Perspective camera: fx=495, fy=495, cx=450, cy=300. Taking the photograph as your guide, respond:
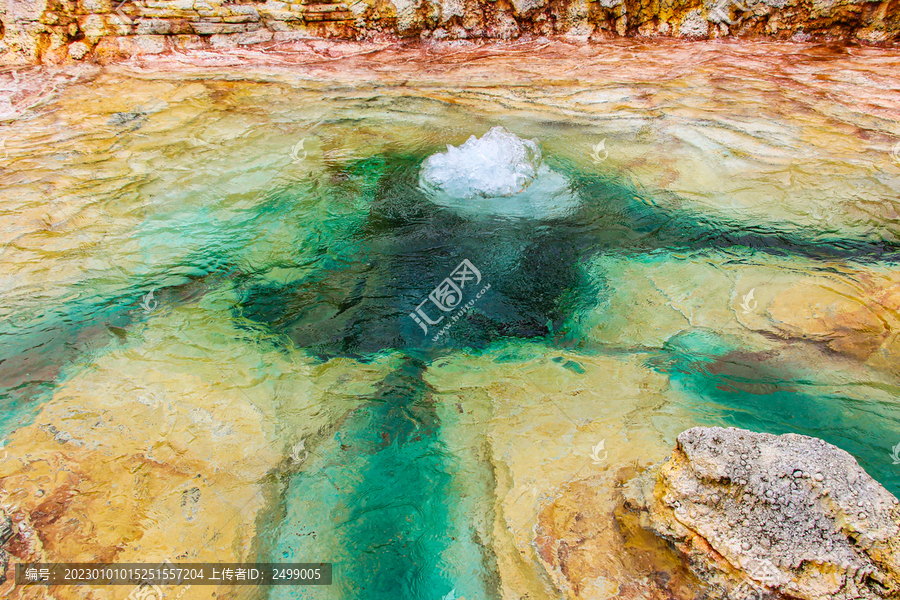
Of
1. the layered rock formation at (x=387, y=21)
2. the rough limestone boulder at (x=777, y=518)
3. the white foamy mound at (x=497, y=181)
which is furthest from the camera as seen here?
the layered rock formation at (x=387, y=21)

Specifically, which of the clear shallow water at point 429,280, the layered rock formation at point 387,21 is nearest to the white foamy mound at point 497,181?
the clear shallow water at point 429,280

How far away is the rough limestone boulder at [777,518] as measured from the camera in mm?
1691

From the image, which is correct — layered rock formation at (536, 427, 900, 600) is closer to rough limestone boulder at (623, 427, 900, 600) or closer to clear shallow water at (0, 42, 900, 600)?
rough limestone boulder at (623, 427, 900, 600)

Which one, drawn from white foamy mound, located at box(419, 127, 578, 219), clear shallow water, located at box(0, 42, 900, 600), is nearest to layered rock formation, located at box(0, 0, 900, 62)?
clear shallow water, located at box(0, 42, 900, 600)

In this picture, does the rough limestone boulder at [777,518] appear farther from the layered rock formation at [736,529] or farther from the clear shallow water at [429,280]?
the clear shallow water at [429,280]

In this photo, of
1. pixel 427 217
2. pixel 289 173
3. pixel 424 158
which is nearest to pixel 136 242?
pixel 289 173

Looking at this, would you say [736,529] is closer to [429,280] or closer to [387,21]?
[429,280]

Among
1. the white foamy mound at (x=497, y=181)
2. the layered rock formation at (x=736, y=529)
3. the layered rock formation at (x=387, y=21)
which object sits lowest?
the layered rock formation at (x=736, y=529)

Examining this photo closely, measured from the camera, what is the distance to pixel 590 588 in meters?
2.00

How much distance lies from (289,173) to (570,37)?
4.72 meters

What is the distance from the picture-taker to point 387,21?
706 centimetres

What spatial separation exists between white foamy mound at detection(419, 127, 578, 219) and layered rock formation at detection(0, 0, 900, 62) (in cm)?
320

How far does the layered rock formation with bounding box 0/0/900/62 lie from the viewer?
6.20 metres

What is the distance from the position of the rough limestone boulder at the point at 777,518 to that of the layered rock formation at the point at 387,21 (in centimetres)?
678
